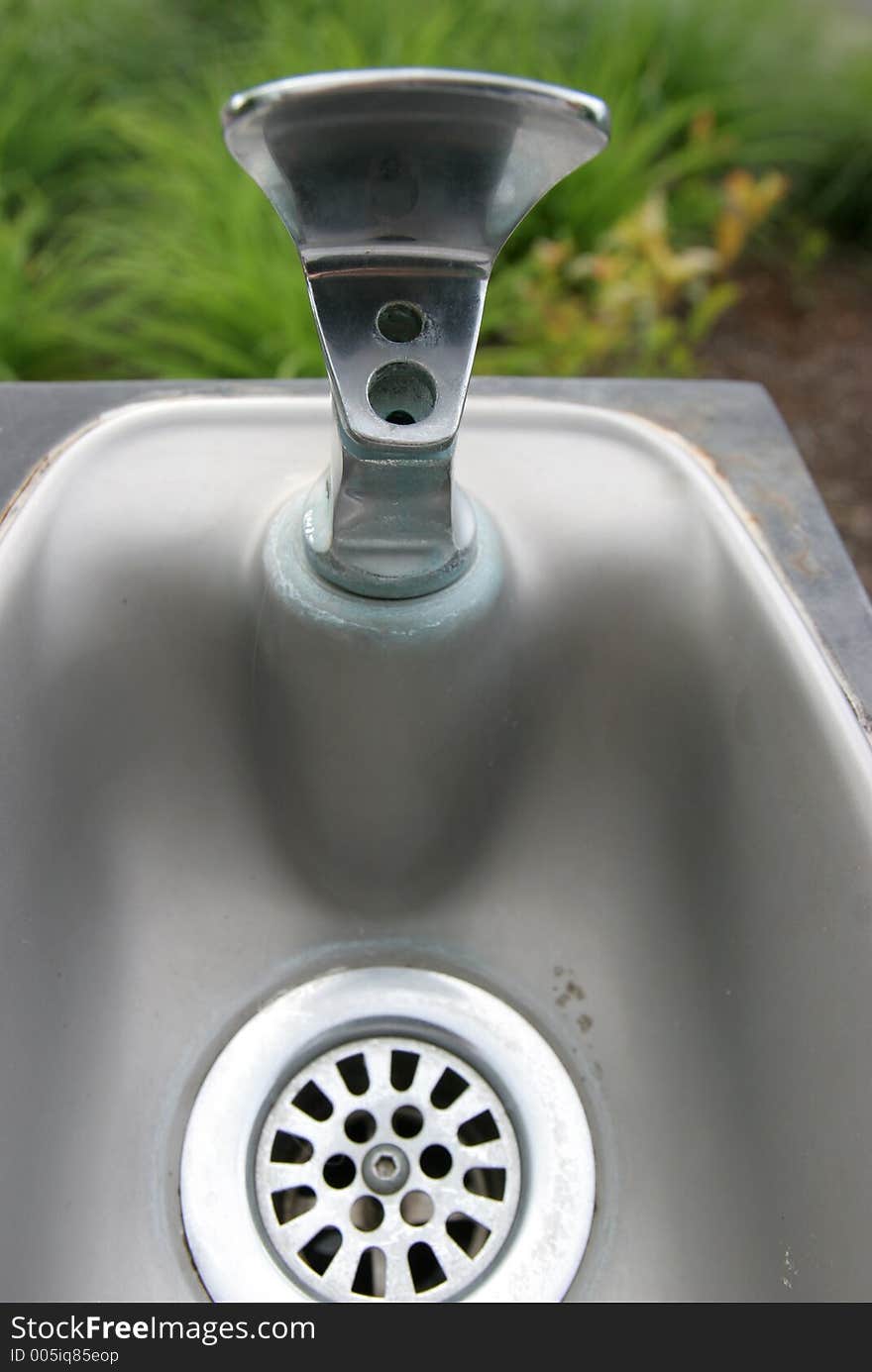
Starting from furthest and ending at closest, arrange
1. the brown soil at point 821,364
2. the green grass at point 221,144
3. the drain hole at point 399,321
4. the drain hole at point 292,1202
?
the brown soil at point 821,364 → the green grass at point 221,144 → the drain hole at point 292,1202 → the drain hole at point 399,321

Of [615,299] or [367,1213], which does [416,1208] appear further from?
[615,299]

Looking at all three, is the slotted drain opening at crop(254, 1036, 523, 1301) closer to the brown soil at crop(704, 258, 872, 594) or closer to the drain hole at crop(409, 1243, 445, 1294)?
the drain hole at crop(409, 1243, 445, 1294)

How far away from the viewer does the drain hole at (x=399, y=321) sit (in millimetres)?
399

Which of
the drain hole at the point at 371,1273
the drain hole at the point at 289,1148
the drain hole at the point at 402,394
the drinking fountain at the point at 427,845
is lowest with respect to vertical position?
the drain hole at the point at 371,1273

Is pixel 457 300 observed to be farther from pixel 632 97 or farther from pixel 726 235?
pixel 632 97

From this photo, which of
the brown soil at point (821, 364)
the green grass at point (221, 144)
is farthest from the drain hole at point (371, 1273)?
the brown soil at point (821, 364)

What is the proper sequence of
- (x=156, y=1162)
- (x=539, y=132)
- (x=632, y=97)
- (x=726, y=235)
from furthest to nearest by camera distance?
(x=632, y=97)
(x=726, y=235)
(x=156, y=1162)
(x=539, y=132)

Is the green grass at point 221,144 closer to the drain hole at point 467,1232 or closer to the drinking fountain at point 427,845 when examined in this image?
the drinking fountain at point 427,845

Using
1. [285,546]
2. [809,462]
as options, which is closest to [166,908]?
[285,546]

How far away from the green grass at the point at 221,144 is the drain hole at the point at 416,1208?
0.83 meters

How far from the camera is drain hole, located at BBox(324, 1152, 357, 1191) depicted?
51cm

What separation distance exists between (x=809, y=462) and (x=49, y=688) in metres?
1.06

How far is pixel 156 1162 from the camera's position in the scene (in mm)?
507

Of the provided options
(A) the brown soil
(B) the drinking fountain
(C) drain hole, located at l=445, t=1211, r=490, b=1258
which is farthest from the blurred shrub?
(C) drain hole, located at l=445, t=1211, r=490, b=1258
